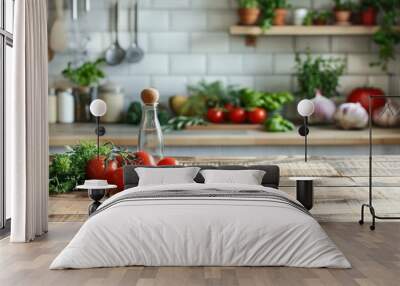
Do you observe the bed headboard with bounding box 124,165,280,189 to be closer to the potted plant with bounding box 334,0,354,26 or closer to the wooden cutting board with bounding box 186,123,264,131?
the wooden cutting board with bounding box 186,123,264,131

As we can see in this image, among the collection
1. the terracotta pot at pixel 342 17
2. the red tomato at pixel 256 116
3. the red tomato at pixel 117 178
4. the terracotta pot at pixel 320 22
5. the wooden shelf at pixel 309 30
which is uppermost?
the terracotta pot at pixel 342 17

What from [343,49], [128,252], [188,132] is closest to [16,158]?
[128,252]

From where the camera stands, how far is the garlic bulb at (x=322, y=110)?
7.57 m

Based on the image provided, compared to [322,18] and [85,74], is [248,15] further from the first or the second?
[85,74]

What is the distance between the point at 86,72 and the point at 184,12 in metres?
1.12

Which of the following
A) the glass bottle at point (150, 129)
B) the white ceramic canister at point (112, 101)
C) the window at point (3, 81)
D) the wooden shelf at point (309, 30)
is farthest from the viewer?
the white ceramic canister at point (112, 101)

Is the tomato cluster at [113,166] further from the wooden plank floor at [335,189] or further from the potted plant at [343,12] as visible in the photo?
the potted plant at [343,12]

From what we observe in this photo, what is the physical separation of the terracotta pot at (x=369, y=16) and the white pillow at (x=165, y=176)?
9.59 feet

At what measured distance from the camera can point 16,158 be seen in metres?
5.23

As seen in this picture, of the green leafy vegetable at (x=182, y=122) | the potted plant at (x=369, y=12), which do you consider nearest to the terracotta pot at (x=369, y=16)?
the potted plant at (x=369, y=12)

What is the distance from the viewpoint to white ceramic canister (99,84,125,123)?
25.6 feet

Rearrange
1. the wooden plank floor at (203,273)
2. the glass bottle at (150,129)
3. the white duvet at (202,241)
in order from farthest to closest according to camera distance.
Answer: the glass bottle at (150,129) → the white duvet at (202,241) → the wooden plank floor at (203,273)

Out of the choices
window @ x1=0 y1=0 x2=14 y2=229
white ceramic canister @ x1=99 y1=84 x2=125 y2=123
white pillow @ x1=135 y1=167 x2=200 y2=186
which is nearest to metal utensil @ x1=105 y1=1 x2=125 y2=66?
white ceramic canister @ x1=99 y1=84 x2=125 y2=123

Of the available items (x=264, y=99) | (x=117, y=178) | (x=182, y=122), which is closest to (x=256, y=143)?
(x=182, y=122)
